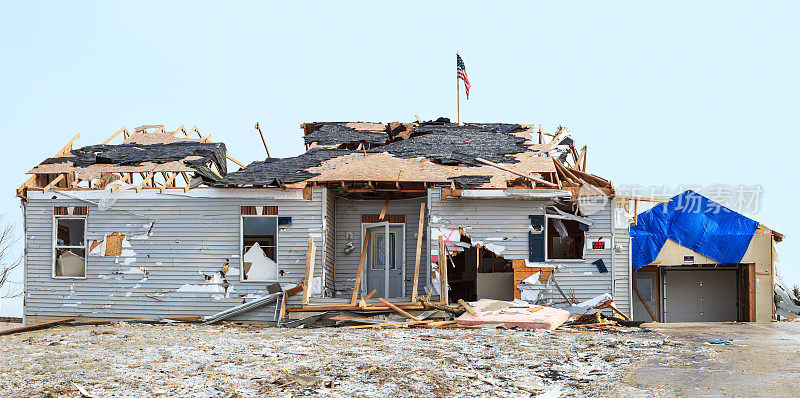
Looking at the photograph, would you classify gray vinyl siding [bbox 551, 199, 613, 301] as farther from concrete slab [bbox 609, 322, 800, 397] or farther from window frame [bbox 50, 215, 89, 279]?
window frame [bbox 50, 215, 89, 279]

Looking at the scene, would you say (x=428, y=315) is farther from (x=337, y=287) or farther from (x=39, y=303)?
(x=39, y=303)

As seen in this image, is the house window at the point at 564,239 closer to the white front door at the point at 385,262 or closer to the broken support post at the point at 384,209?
the white front door at the point at 385,262

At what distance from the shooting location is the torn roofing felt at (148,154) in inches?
798

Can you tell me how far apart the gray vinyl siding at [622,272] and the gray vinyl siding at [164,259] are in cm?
720

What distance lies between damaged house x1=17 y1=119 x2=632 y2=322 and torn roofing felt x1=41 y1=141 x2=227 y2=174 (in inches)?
14.9

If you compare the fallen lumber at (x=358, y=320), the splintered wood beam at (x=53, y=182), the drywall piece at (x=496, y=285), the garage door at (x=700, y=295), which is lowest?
the garage door at (x=700, y=295)

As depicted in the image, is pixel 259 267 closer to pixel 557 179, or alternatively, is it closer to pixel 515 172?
pixel 515 172

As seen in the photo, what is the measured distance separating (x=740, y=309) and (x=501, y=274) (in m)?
12.7

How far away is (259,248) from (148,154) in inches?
187

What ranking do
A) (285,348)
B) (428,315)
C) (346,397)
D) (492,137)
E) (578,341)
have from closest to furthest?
(346,397)
(285,348)
(578,341)
(428,315)
(492,137)

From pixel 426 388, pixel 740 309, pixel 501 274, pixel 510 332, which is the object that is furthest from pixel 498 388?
pixel 740 309

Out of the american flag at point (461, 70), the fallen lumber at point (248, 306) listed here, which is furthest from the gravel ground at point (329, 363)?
the american flag at point (461, 70)

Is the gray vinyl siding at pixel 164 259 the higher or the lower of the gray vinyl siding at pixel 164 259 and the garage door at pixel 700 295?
the higher

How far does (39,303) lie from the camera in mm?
19016
